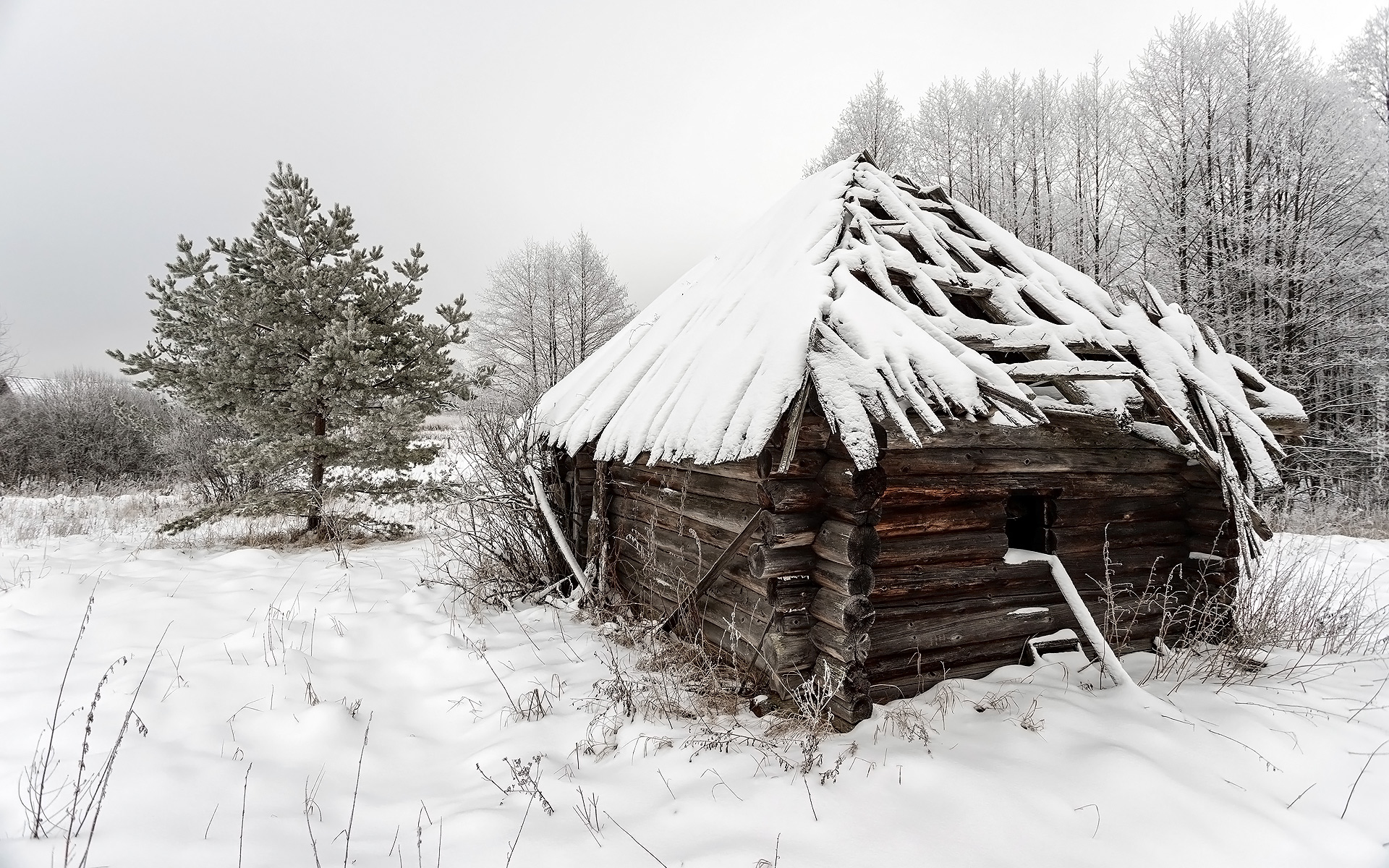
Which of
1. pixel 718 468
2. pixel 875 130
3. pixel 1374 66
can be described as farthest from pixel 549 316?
pixel 1374 66

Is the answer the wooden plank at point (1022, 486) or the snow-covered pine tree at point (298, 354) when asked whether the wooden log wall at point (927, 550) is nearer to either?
the wooden plank at point (1022, 486)

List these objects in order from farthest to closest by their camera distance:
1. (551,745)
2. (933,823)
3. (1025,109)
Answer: (1025,109) → (551,745) → (933,823)

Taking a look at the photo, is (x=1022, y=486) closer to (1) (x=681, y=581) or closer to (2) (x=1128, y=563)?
(2) (x=1128, y=563)

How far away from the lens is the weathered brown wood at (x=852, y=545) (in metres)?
3.53

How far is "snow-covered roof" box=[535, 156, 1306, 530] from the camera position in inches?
133

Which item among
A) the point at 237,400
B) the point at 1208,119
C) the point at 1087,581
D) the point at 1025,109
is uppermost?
the point at 1025,109

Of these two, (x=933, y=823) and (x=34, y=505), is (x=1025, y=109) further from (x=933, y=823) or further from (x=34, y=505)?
(x=34, y=505)

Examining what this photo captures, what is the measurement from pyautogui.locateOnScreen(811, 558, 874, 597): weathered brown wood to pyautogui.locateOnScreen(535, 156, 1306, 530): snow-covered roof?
2.57ft

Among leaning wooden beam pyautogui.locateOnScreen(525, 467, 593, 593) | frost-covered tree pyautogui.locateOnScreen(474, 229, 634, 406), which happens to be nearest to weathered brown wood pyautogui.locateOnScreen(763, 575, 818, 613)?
leaning wooden beam pyautogui.locateOnScreen(525, 467, 593, 593)

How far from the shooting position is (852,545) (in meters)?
3.53

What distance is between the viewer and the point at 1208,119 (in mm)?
14219

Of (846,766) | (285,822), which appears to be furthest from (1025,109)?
(285,822)

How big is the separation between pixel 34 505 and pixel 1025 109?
28101 mm

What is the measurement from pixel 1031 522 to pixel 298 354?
10.9 m
